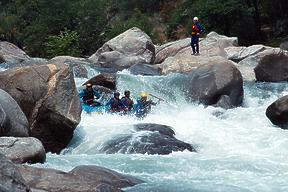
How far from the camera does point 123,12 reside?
38844 millimetres

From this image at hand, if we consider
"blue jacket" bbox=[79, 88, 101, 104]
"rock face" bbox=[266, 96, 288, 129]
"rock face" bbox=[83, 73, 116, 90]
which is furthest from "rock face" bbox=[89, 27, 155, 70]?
"rock face" bbox=[266, 96, 288, 129]

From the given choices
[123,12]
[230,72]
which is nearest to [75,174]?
[230,72]

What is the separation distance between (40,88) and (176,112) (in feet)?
16.5

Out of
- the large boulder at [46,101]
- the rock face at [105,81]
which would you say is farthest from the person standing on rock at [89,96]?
the large boulder at [46,101]

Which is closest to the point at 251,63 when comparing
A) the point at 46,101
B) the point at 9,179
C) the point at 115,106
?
the point at 115,106

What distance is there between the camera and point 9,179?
4.08 meters

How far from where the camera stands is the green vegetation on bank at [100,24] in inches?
1083

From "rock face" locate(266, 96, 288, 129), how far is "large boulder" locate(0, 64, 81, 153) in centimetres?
463

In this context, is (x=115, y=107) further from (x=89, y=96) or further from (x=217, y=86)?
(x=217, y=86)

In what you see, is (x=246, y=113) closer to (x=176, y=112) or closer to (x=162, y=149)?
(x=176, y=112)

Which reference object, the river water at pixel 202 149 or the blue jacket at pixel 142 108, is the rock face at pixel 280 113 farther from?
the blue jacket at pixel 142 108

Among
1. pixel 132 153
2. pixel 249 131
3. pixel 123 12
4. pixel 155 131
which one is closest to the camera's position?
pixel 132 153

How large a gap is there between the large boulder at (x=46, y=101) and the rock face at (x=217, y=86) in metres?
4.94

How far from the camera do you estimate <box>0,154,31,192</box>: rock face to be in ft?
13.1
